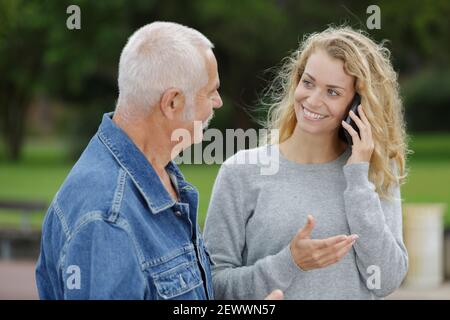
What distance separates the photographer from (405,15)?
27703 mm

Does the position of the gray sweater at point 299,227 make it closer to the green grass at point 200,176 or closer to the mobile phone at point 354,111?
the mobile phone at point 354,111

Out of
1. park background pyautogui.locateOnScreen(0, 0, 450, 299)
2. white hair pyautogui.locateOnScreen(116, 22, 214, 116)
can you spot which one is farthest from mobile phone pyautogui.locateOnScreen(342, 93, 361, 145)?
park background pyautogui.locateOnScreen(0, 0, 450, 299)

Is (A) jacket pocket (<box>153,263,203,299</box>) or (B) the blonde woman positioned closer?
(A) jacket pocket (<box>153,263,203,299</box>)

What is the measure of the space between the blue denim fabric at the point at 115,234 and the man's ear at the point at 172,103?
126 millimetres

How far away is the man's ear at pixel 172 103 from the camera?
2.21 meters

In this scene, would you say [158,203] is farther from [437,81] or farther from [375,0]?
[437,81]

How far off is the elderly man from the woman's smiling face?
0.79m

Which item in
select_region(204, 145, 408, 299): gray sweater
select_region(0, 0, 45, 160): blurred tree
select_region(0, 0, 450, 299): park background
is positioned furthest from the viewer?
select_region(0, 0, 45, 160): blurred tree

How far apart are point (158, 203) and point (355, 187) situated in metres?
1.04

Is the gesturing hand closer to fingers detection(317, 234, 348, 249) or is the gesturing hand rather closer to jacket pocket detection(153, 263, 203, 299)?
fingers detection(317, 234, 348, 249)

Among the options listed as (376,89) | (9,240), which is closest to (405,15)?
(9,240)

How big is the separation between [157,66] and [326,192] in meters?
1.15

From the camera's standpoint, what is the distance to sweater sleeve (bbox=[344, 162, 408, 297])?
9.70 ft

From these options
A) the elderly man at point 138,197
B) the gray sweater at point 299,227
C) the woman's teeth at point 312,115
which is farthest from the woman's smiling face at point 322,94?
the elderly man at point 138,197
